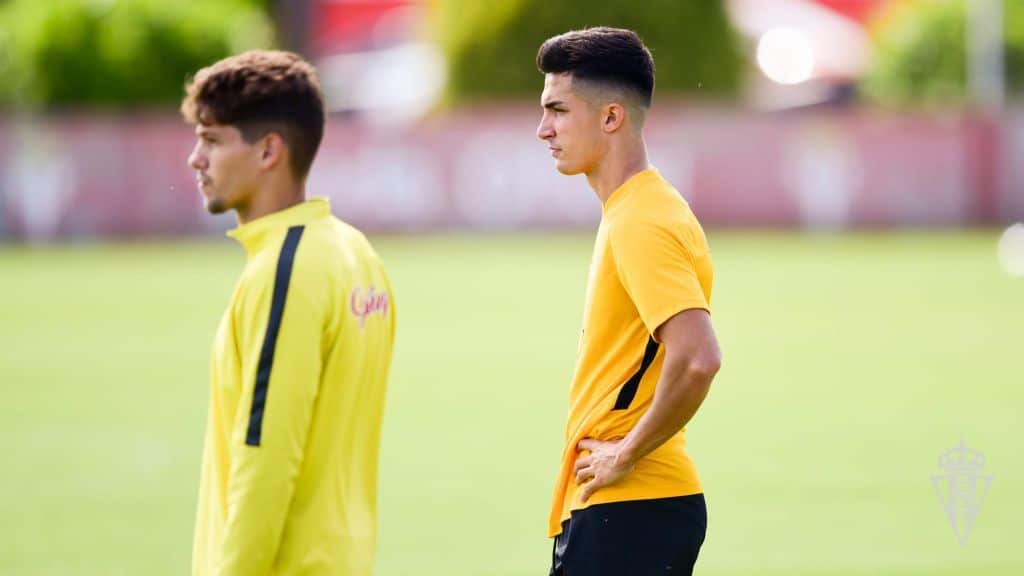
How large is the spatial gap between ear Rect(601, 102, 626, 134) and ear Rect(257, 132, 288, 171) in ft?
3.02

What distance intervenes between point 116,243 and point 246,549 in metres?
32.3

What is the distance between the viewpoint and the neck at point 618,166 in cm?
455

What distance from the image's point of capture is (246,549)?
3.91m

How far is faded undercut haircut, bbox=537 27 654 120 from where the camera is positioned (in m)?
4.52

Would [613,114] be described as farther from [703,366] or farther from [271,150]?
[271,150]

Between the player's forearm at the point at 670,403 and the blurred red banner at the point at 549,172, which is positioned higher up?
the player's forearm at the point at 670,403

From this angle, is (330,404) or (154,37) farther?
(154,37)

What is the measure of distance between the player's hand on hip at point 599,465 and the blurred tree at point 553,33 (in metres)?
35.4

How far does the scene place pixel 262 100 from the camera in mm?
4242

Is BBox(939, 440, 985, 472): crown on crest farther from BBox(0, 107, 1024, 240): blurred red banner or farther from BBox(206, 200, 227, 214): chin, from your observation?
BBox(0, 107, 1024, 240): blurred red banner

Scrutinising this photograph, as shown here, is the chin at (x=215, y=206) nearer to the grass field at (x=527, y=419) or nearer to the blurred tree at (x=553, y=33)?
the grass field at (x=527, y=419)

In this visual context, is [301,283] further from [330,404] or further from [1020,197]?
[1020,197]

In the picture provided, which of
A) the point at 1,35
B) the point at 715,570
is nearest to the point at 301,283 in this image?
the point at 715,570

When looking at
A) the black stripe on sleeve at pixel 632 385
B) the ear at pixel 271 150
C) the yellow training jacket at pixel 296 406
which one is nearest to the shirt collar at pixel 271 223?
the yellow training jacket at pixel 296 406
